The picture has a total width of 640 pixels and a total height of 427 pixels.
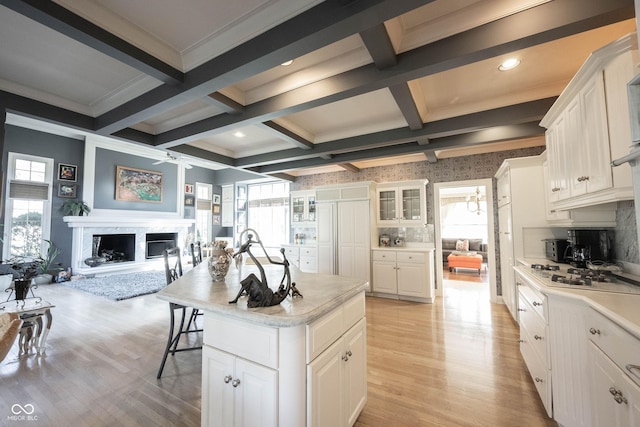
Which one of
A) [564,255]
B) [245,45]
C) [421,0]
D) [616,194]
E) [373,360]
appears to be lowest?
[373,360]

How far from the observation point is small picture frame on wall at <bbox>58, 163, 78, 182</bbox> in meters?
5.79

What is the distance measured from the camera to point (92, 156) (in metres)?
6.11

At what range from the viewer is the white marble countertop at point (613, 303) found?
3.57ft

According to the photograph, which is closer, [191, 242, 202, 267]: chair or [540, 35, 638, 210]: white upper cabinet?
[540, 35, 638, 210]: white upper cabinet

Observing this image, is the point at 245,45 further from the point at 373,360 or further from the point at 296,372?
the point at 373,360

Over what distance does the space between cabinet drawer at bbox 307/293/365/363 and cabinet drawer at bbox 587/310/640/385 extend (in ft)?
4.12

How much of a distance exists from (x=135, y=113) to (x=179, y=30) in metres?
1.27

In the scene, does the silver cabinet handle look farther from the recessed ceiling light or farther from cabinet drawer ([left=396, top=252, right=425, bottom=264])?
cabinet drawer ([left=396, top=252, right=425, bottom=264])

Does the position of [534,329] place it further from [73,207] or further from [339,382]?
[73,207]

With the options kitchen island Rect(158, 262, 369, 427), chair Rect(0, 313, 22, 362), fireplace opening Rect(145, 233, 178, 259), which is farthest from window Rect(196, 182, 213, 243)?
kitchen island Rect(158, 262, 369, 427)

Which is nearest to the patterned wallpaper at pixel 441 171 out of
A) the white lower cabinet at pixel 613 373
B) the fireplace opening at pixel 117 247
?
the white lower cabinet at pixel 613 373

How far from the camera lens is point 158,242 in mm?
7473

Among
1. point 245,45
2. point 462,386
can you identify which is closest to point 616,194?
point 462,386

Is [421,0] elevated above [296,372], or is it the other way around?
[421,0]
